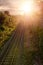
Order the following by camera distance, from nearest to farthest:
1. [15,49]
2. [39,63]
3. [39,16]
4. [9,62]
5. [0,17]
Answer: [39,63]
[9,62]
[15,49]
[39,16]
[0,17]

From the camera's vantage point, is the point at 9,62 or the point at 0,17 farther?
the point at 0,17

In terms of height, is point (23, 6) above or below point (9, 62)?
below

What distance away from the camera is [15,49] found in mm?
28281

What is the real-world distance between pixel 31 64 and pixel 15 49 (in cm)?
843

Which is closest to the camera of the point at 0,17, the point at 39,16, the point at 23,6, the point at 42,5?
the point at 39,16

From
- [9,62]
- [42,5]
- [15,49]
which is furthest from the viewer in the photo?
[42,5]

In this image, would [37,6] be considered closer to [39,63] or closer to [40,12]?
[40,12]

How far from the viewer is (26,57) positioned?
23.4 metres

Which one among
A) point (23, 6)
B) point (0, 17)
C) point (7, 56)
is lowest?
point (0, 17)

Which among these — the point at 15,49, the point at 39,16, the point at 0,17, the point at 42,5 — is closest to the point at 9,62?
the point at 15,49

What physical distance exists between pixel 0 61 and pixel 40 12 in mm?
37803

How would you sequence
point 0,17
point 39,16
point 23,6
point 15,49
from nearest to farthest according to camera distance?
1. point 15,49
2. point 39,16
3. point 23,6
4. point 0,17

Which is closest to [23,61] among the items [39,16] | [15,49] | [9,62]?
[9,62]

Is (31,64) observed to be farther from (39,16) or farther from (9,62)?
(39,16)
